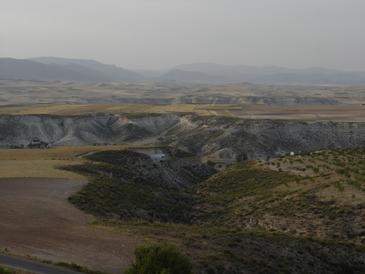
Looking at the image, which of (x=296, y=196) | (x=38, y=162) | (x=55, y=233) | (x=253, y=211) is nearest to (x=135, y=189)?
(x=253, y=211)

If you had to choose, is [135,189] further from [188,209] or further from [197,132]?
[197,132]

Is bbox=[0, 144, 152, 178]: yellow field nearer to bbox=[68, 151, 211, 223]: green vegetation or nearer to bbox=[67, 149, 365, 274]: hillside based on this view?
bbox=[68, 151, 211, 223]: green vegetation

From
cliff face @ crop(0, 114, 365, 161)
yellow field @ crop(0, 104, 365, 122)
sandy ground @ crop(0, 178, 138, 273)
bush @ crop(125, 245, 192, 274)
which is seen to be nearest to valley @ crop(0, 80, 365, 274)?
sandy ground @ crop(0, 178, 138, 273)

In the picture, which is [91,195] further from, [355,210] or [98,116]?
[98,116]

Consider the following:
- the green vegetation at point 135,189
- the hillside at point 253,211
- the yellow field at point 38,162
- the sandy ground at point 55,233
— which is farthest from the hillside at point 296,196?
the yellow field at point 38,162

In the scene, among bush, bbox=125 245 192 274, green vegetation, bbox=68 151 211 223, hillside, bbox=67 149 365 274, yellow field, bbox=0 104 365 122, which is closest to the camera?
bush, bbox=125 245 192 274
